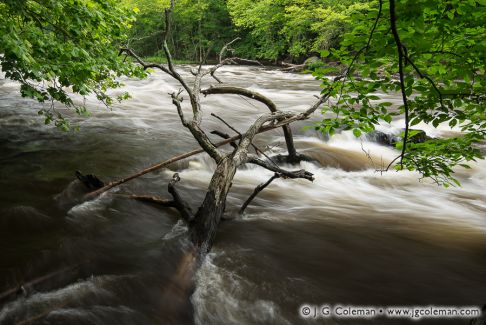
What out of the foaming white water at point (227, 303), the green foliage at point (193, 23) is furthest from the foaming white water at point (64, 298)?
the green foliage at point (193, 23)

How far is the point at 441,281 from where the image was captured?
3.64 m

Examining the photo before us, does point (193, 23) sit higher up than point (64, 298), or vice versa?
point (193, 23)

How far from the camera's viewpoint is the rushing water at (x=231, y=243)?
299 centimetres

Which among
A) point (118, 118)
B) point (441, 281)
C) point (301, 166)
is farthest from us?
point (118, 118)

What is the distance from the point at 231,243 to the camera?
4.01 metres

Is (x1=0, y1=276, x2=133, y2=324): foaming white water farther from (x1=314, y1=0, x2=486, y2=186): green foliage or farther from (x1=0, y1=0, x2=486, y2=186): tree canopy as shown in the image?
(x1=314, y1=0, x2=486, y2=186): green foliage

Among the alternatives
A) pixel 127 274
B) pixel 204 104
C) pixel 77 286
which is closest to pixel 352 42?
pixel 127 274

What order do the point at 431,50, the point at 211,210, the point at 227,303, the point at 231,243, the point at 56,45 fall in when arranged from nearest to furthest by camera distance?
the point at 431,50, the point at 227,303, the point at 211,210, the point at 231,243, the point at 56,45

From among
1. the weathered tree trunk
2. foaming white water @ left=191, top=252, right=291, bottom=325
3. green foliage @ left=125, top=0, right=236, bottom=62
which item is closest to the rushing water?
foaming white water @ left=191, top=252, right=291, bottom=325

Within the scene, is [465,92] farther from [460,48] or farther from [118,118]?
[118,118]

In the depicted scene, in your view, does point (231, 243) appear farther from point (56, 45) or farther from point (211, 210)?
point (56, 45)

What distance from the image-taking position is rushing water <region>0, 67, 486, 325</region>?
2994 mm

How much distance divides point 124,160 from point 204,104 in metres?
7.18

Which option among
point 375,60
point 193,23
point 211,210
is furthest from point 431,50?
point 193,23
